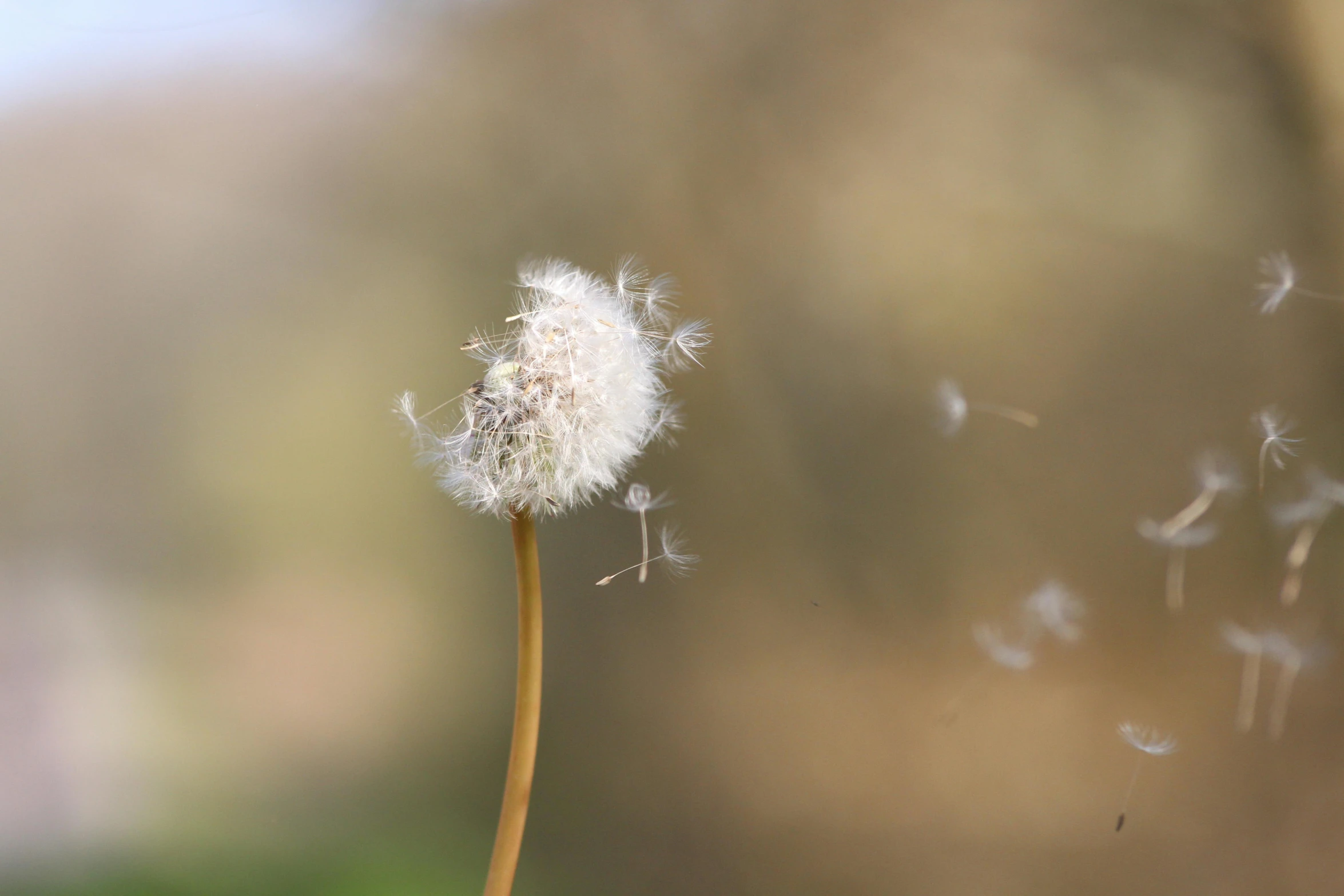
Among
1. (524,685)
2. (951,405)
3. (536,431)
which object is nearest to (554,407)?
(536,431)

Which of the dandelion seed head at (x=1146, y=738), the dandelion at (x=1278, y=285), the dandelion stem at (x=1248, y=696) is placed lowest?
the dandelion seed head at (x=1146, y=738)

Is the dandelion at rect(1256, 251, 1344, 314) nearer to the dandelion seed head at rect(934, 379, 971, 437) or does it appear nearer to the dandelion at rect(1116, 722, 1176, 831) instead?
the dandelion seed head at rect(934, 379, 971, 437)

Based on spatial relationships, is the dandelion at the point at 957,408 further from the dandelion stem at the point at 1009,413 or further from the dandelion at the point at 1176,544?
the dandelion at the point at 1176,544

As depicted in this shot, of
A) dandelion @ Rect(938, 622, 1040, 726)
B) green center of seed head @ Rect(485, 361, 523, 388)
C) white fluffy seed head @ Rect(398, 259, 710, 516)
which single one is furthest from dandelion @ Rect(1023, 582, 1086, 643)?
green center of seed head @ Rect(485, 361, 523, 388)

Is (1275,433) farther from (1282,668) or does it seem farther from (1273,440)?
(1282,668)

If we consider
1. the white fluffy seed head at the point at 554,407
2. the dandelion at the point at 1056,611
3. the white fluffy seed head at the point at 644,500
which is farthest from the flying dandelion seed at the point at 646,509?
the dandelion at the point at 1056,611

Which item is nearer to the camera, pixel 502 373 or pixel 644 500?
pixel 502 373
